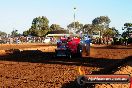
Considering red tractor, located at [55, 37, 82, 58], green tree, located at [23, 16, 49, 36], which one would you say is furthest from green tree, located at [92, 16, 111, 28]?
red tractor, located at [55, 37, 82, 58]

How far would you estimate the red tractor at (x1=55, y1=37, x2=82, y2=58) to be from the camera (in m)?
25.5

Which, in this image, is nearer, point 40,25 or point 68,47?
point 68,47

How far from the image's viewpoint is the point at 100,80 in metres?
6.04

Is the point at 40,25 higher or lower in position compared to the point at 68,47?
higher

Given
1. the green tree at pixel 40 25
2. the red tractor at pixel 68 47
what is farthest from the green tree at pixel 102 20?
the red tractor at pixel 68 47

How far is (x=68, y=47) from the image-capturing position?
25.5m

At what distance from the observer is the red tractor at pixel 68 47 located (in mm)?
25547

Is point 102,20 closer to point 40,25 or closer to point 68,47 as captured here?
point 40,25

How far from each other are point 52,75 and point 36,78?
1.19 metres

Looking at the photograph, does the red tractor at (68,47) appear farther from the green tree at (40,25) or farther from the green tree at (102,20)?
the green tree at (102,20)

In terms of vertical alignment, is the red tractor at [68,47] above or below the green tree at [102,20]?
below

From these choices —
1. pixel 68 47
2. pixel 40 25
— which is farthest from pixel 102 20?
pixel 68 47

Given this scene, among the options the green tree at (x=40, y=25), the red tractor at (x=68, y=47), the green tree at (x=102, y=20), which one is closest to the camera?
the red tractor at (x=68, y=47)

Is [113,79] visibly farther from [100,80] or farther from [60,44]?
[60,44]
